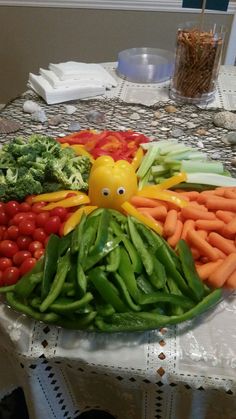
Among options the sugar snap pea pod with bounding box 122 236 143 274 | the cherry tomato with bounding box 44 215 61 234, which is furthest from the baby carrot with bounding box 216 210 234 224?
the cherry tomato with bounding box 44 215 61 234

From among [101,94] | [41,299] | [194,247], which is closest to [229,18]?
[101,94]

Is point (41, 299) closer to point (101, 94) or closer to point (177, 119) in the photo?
point (177, 119)

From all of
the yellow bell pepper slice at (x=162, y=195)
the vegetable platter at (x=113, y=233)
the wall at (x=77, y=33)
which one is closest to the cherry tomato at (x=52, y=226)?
the vegetable platter at (x=113, y=233)

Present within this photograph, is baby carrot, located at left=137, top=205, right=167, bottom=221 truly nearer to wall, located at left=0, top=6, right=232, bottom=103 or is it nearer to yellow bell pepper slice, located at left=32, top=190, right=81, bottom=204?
yellow bell pepper slice, located at left=32, top=190, right=81, bottom=204

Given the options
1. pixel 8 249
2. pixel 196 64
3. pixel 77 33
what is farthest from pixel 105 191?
pixel 77 33

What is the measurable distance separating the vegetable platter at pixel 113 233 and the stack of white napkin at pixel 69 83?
446 millimetres

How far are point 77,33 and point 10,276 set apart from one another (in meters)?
2.17

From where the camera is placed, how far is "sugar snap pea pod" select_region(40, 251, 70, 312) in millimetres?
713

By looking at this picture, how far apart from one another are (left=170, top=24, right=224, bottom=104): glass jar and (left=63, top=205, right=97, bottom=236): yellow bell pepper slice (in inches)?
30.9

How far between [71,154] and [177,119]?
20.6 inches

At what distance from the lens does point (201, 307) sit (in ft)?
2.43

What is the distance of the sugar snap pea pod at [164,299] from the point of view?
2.36 feet

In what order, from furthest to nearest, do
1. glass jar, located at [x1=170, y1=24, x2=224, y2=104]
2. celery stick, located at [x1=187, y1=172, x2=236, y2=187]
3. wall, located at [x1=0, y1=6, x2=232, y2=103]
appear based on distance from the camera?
1. wall, located at [x1=0, y1=6, x2=232, y2=103]
2. glass jar, located at [x1=170, y1=24, x2=224, y2=104]
3. celery stick, located at [x1=187, y1=172, x2=236, y2=187]

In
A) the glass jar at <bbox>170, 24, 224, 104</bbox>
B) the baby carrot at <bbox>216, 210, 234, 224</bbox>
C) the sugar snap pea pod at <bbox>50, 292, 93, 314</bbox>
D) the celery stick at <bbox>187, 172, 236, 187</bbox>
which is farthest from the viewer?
the glass jar at <bbox>170, 24, 224, 104</bbox>
